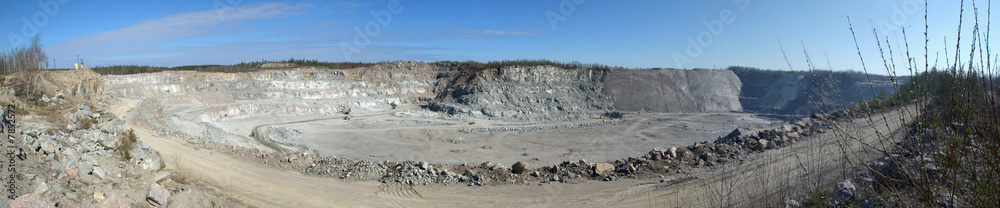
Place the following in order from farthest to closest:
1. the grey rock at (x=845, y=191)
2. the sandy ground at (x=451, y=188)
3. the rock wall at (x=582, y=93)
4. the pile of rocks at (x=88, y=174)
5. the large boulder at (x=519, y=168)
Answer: the rock wall at (x=582, y=93), the large boulder at (x=519, y=168), the sandy ground at (x=451, y=188), the grey rock at (x=845, y=191), the pile of rocks at (x=88, y=174)

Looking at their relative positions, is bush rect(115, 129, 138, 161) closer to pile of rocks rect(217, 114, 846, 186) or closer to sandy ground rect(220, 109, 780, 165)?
pile of rocks rect(217, 114, 846, 186)

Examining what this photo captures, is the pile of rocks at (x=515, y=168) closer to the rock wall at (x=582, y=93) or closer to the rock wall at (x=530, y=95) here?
the rock wall at (x=530, y=95)


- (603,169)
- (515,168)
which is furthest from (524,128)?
(603,169)

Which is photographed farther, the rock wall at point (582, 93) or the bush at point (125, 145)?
the rock wall at point (582, 93)

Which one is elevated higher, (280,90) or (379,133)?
(280,90)

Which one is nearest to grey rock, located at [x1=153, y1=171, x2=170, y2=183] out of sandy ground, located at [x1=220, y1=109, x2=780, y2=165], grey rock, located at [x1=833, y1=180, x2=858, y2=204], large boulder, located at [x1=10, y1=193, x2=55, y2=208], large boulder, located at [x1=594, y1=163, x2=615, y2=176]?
large boulder, located at [x1=10, y1=193, x2=55, y2=208]

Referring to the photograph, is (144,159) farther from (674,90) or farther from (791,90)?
(791,90)

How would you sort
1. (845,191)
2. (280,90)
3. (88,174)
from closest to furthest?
(845,191)
(88,174)
(280,90)

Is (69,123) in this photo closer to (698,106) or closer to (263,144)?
(263,144)

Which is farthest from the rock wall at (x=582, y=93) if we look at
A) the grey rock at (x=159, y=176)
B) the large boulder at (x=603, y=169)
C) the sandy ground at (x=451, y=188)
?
the grey rock at (x=159, y=176)

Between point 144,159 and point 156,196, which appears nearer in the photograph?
point 156,196

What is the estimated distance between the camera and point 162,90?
27.6m

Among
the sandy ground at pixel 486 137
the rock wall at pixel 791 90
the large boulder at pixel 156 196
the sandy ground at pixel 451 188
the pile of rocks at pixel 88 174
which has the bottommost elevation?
the sandy ground at pixel 486 137

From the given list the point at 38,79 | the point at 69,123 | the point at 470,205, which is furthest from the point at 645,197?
the point at 38,79
